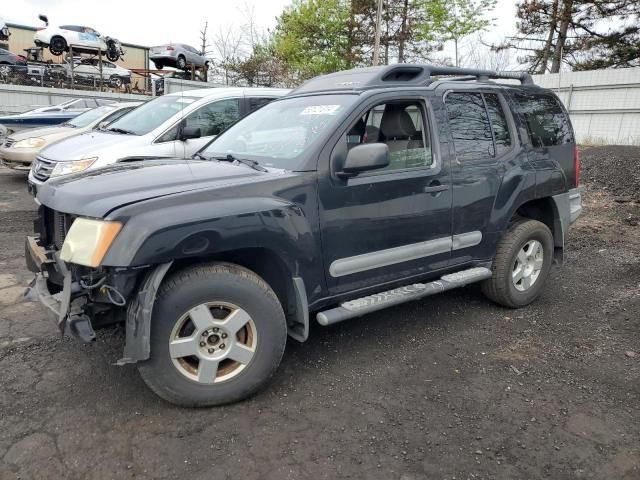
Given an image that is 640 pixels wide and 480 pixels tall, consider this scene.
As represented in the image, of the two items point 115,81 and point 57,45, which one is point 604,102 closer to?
point 115,81

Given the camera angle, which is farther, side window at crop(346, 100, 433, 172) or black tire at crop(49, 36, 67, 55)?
black tire at crop(49, 36, 67, 55)

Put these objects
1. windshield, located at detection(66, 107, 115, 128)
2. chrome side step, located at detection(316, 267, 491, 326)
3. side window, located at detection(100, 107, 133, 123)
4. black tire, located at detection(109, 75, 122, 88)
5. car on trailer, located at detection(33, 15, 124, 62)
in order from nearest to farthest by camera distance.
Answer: chrome side step, located at detection(316, 267, 491, 326)
side window, located at detection(100, 107, 133, 123)
windshield, located at detection(66, 107, 115, 128)
car on trailer, located at detection(33, 15, 124, 62)
black tire, located at detection(109, 75, 122, 88)

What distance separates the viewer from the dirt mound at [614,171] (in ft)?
32.4

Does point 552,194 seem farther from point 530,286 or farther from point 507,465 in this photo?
point 507,465

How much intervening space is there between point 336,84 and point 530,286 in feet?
8.61

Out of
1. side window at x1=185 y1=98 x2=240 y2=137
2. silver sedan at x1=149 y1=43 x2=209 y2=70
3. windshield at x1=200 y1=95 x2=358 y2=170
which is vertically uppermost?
silver sedan at x1=149 y1=43 x2=209 y2=70

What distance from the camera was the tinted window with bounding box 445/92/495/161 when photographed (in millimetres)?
3965

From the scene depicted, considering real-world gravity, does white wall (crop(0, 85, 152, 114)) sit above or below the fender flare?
above

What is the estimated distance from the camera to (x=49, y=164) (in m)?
6.86

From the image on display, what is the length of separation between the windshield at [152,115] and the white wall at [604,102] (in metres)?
14.6

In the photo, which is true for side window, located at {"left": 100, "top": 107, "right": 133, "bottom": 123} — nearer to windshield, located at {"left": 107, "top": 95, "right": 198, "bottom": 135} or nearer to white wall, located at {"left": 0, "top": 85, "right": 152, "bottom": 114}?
windshield, located at {"left": 107, "top": 95, "right": 198, "bottom": 135}

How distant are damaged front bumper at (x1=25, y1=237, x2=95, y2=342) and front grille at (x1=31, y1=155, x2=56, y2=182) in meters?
3.84

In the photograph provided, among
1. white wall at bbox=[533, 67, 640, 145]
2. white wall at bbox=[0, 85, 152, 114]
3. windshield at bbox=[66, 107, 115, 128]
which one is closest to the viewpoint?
windshield at bbox=[66, 107, 115, 128]

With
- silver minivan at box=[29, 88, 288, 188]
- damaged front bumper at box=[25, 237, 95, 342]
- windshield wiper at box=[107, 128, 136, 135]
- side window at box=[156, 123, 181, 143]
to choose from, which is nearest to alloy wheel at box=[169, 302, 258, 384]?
damaged front bumper at box=[25, 237, 95, 342]
